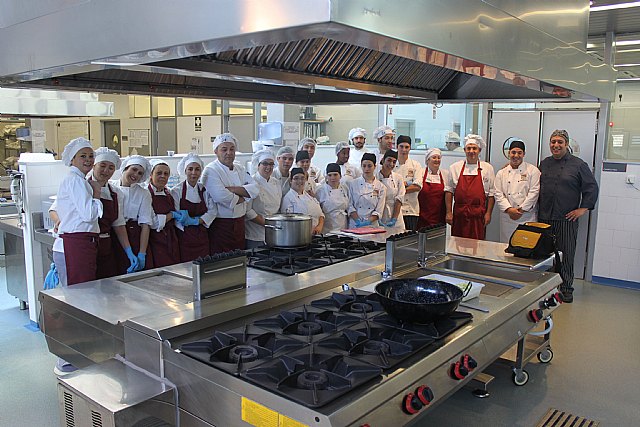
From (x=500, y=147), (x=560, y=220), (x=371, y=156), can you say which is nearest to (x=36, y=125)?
(x=371, y=156)

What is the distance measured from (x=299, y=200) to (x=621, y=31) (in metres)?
3.74

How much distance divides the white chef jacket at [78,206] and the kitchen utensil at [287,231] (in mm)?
969

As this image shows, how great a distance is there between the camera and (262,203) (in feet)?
13.0

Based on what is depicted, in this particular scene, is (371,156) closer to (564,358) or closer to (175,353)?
(564,358)

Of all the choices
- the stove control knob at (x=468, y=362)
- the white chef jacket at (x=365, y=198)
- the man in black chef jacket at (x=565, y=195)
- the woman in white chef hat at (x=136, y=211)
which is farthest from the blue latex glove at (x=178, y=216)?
the man in black chef jacket at (x=565, y=195)

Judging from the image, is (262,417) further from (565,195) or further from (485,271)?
(565,195)

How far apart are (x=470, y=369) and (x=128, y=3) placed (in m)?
1.44

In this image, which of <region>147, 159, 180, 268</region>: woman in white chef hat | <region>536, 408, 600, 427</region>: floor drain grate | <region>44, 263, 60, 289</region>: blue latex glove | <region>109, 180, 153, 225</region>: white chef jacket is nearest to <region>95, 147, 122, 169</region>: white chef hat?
<region>109, 180, 153, 225</region>: white chef jacket

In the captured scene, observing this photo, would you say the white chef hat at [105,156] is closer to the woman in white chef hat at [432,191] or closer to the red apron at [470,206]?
the woman in white chef hat at [432,191]

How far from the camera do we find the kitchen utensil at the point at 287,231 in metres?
2.79

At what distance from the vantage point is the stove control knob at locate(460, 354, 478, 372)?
1.72 meters

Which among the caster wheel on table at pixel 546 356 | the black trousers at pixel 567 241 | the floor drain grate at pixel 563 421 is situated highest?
the black trousers at pixel 567 241

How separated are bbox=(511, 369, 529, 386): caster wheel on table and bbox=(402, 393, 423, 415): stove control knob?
169cm

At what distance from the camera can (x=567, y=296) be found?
4684mm
